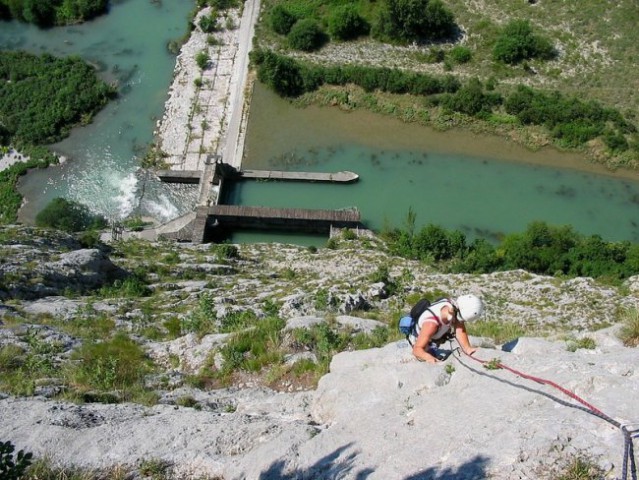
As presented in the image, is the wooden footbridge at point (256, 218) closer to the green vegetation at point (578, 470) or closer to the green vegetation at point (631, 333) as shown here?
the green vegetation at point (631, 333)

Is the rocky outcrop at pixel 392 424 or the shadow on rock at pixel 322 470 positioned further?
the shadow on rock at pixel 322 470

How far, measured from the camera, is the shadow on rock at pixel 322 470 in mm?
9859

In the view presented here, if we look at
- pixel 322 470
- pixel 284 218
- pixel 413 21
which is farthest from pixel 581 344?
pixel 413 21

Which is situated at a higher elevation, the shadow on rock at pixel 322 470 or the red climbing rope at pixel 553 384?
the red climbing rope at pixel 553 384

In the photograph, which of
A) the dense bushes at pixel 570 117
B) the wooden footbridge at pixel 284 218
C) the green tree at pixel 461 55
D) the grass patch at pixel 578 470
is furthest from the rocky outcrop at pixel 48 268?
the green tree at pixel 461 55

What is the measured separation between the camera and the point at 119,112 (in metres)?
47.8

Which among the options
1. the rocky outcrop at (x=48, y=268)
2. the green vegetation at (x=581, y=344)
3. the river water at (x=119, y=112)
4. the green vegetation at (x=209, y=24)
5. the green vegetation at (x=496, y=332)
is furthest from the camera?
the green vegetation at (x=209, y=24)

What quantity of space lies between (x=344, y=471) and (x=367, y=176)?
33.3 meters

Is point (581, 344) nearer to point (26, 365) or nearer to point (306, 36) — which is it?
point (26, 365)

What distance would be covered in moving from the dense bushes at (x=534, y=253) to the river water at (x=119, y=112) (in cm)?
1665

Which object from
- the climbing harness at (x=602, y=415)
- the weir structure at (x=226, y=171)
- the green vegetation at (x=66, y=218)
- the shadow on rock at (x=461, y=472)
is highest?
the climbing harness at (x=602, y=415)

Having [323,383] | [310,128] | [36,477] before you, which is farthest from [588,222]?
[36,477]

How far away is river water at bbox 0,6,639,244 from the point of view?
39594 millimetres

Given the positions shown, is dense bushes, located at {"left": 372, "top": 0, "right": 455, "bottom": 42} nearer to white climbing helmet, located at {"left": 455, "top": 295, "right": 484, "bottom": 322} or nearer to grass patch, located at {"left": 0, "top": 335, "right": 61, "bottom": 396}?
grass patch, located at {"left": 0, "top": 335, "right": 61, "bottom": 396}
